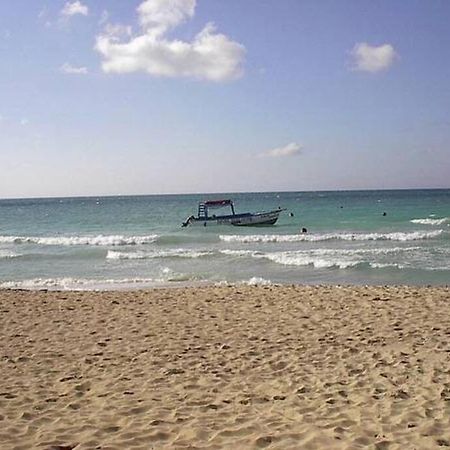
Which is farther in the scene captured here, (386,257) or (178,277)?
(386,257)

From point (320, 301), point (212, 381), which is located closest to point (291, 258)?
point (320, 301)

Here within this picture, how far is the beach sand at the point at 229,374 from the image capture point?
4730mm

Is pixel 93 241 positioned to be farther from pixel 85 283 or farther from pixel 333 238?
pixel 85 283

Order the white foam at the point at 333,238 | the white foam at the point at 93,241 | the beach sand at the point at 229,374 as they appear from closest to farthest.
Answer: the beach sand at the point at 229,374
the white foam at the point at 333,238
the white foam at the point at 93,241

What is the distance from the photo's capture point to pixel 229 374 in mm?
6641

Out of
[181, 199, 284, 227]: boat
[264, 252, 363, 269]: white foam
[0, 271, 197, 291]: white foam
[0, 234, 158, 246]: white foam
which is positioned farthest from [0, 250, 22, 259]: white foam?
[181, 199, 284, 227]: boat

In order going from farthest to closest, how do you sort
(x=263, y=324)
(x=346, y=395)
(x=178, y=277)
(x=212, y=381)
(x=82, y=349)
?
(x=178, y=277)
(x=263, y=324)
(x=82, y=349)
(x=212, y=381)
(x=346, y=395)

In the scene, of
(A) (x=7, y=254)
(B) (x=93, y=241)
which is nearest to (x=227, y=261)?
(A) (x=7, y=254)

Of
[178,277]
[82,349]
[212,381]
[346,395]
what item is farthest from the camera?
[178,277]

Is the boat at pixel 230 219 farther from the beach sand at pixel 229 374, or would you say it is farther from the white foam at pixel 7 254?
the beach sand at pixel 229 374

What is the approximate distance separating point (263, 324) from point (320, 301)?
2.55 metres

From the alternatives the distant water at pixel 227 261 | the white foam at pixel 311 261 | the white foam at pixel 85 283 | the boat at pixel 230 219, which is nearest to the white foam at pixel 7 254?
the distant water at pixel 227 261

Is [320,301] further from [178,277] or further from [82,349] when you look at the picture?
[178,277]

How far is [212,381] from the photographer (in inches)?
250
